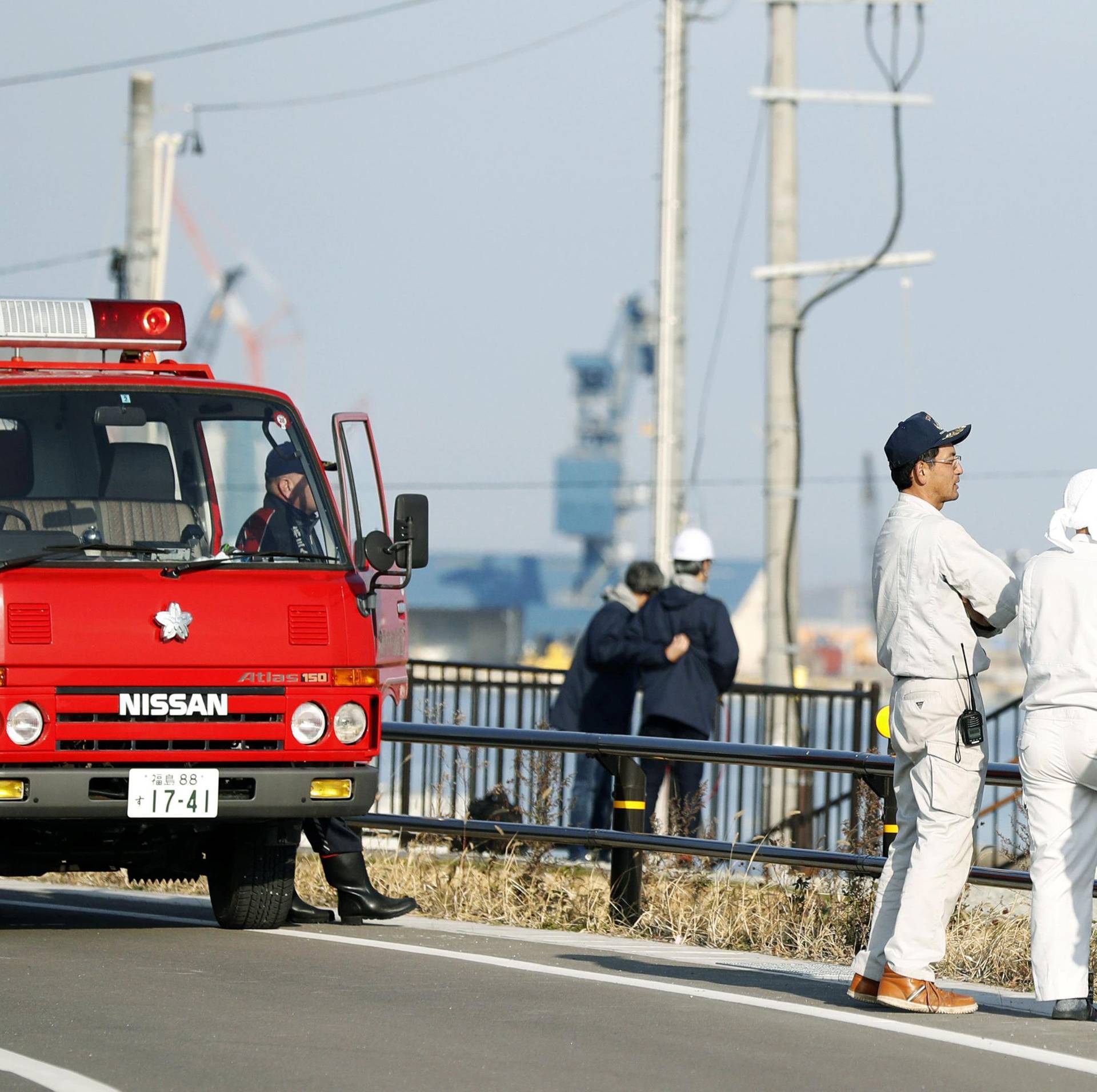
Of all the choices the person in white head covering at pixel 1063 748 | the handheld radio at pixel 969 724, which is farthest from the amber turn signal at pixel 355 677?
the person in white head covering at pixel 1063 748

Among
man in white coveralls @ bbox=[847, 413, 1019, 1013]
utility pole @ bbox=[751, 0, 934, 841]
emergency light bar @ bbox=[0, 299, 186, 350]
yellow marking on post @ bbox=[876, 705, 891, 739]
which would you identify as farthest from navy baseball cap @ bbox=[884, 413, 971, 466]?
utility pole @ bbox=[751, 0, 934, 841]

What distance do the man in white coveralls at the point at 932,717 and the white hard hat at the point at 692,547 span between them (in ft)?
17.2

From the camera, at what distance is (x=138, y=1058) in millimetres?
6516

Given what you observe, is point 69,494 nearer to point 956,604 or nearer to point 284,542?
point 284,542

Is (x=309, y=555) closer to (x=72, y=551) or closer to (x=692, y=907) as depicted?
(x=72, y=551)

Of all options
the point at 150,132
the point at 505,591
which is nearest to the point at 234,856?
the point at 150,132

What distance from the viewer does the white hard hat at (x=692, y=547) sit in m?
12.6

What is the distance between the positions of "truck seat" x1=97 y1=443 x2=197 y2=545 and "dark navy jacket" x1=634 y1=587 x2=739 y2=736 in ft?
12.8

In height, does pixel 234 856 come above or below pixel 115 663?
below

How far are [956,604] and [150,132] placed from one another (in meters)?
18.2

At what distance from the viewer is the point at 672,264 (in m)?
25.0

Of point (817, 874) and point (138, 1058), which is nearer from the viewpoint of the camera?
point (138, 1058)

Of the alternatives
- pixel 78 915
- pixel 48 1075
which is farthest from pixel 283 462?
pixel 48 1075

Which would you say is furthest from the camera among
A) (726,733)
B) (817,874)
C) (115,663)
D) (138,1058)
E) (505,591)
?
(505,591)
